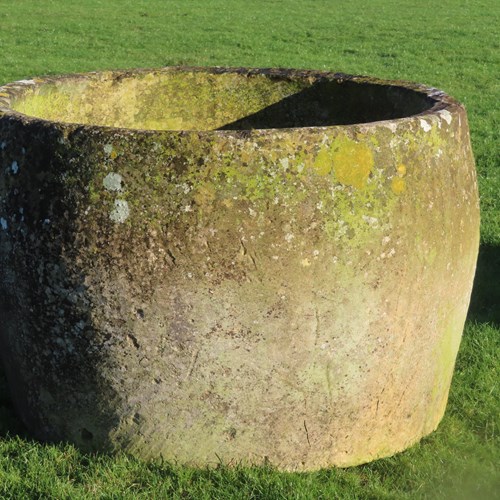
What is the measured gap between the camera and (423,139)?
424 centimetres

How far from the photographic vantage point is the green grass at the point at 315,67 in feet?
14.1

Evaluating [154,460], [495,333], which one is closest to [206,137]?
[154,460]

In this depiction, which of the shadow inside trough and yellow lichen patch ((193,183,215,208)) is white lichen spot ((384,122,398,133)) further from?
the shadow inside trough

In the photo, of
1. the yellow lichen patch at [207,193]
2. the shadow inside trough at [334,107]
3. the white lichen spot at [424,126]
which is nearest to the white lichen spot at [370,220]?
the white lichen spot at [424,126]

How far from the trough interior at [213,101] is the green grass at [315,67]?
170 cm

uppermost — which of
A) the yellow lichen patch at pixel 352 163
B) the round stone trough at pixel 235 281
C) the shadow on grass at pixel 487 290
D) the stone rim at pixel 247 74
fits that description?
the stone rim at pixel 247 74

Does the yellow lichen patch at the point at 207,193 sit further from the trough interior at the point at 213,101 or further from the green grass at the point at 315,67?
the trough interior at the point at 213,101

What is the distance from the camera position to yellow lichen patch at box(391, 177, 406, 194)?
13.5 feet

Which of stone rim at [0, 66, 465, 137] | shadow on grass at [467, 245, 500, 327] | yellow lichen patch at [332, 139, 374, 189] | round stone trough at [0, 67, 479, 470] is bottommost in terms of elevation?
shadow on grass at [467, 245, 500, 327]

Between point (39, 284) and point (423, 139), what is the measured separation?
183 centimetres

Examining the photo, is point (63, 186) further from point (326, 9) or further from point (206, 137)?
point (326, 9)

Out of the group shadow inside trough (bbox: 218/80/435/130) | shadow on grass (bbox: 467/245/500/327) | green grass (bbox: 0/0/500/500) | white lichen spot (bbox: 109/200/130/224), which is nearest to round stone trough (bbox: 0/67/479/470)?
white lichen spot (bbox: 109/200/130/224)

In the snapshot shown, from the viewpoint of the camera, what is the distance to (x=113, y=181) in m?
3.96

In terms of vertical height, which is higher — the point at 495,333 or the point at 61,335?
the point at 61,335
